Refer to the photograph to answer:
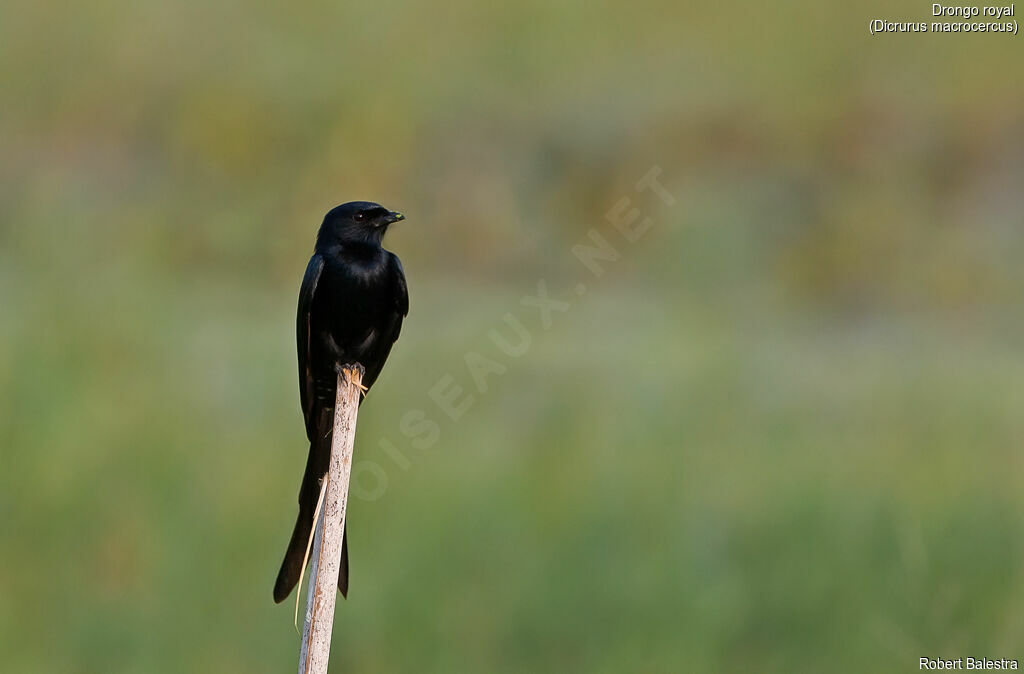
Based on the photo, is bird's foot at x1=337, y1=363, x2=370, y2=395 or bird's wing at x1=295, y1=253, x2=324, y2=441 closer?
bird's foot at x1=337, y1=363, x2=370, y2=395

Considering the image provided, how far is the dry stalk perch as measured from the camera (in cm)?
379

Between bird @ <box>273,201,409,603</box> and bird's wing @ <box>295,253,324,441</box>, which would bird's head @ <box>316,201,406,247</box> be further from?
bird's wing @ <box>295,253,324,441</box>

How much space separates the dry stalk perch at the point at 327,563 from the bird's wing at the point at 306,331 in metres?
1.02

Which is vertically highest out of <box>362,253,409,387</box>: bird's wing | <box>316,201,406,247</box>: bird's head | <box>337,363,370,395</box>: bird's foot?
<box>316,201,406,247</box>: bird's head

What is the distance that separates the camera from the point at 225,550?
23.4 ft

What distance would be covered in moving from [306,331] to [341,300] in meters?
0.17

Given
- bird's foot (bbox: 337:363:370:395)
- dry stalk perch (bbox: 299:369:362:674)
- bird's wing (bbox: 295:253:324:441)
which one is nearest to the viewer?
dry stalk perch (bbox: 299:369:362:674)

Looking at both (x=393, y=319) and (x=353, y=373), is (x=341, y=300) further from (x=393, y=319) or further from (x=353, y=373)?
(x=353, y=373)

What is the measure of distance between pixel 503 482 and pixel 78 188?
26.2 feet

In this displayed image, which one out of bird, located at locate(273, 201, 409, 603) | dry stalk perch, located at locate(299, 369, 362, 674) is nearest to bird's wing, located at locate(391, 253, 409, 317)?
bird, located at locate(273, 201, 409, 603)

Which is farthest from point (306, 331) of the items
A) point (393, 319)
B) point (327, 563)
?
point (327, 563)

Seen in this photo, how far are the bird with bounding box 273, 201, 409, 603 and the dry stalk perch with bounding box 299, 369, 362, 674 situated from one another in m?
0.97

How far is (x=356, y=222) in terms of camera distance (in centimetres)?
506

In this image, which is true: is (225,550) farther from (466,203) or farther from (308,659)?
(466,203)
